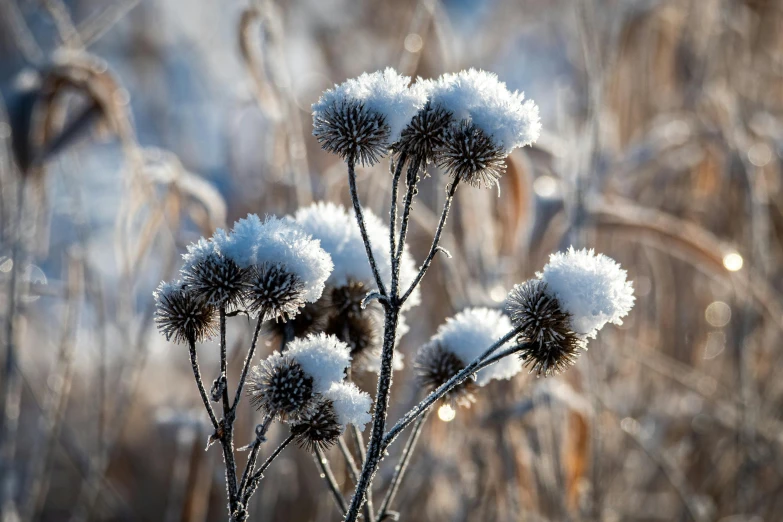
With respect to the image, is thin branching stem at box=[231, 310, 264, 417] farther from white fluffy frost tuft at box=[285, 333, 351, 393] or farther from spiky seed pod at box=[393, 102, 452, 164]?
spiky seed pod at box=[393, 102, 452, 164]

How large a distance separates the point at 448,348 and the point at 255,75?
1163 mm

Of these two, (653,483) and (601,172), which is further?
(653,483)

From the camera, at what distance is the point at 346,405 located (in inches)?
42.3

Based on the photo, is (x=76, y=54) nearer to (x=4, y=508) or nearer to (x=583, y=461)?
(x=4, y=508)

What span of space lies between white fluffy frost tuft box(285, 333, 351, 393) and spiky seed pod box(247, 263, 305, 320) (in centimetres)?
7

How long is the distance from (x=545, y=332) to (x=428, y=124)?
355mm

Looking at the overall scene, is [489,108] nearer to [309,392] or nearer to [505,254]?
[309,392]

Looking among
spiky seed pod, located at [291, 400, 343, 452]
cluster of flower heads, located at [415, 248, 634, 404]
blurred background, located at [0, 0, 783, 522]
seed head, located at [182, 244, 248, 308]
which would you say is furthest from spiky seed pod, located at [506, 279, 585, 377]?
blurred background, located at [0, 0, 783, 522]

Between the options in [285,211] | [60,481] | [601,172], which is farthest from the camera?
[60,481]

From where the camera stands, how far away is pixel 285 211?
2223mm

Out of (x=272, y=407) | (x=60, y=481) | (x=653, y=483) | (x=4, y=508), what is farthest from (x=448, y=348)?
(x=60, y=481)

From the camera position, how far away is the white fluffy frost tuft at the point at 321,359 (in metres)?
1.04

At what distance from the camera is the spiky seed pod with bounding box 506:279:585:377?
1.06 m

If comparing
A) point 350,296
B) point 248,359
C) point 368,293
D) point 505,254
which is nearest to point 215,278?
point 248,359
